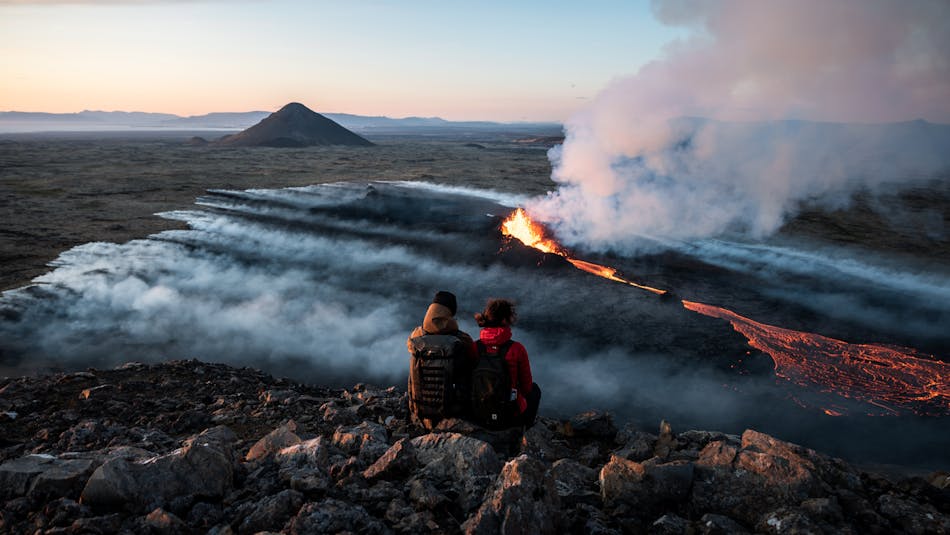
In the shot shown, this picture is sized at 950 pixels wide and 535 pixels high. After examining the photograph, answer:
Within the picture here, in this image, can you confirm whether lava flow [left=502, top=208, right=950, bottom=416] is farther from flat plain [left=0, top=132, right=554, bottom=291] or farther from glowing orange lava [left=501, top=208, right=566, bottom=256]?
flat plain [left=0, top=132, right=554, bottom=291]

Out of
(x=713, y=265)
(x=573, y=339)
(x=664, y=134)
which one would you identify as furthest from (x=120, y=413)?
(x=664, y=134)

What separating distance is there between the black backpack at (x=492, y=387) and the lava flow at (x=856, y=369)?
352 inches

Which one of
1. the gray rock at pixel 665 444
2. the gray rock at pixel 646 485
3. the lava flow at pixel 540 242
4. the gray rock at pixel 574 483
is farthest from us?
the lava flow at pixel 540 242

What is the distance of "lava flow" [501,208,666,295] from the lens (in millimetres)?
19211

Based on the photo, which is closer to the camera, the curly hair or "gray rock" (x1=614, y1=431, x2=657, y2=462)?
the curly hair

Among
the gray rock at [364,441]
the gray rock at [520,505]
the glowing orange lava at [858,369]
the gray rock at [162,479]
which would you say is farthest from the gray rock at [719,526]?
the glowing orange lava at [858,369]

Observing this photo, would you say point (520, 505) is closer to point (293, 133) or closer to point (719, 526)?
point (719, 526)

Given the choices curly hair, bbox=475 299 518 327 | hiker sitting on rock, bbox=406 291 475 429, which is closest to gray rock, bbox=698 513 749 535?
curly hair, bbox=475 299 518 327

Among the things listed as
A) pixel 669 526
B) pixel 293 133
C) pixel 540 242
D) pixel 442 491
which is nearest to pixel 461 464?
pixel 442 491

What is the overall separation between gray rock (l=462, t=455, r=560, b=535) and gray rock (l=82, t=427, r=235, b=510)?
7.45ft

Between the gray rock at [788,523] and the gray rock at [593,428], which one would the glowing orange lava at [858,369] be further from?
the gray rock at [788,523]

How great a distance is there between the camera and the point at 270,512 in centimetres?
422

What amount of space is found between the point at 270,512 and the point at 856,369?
1400 cm

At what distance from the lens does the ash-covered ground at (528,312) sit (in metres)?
11.5
